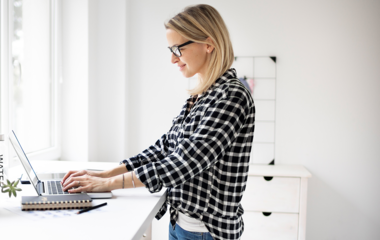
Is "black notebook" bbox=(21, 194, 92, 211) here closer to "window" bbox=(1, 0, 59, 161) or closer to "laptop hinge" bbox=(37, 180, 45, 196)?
"laptop hinge" bbox=(37, 180, 45, 196)

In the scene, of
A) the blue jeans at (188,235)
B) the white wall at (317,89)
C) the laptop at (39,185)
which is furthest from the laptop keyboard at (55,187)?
the white wall at (317,89)

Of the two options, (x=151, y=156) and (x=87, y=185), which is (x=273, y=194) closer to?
(x=151, y=156)

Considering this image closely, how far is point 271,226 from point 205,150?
60.9 inches

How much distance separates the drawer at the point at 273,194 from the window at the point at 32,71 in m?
1.35

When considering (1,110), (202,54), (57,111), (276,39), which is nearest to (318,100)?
(276,39)

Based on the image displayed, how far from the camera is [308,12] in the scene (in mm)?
2572

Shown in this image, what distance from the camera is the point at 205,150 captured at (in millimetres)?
985

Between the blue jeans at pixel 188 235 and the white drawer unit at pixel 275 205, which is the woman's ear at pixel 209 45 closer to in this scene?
the blue jeans at pixel 188 235

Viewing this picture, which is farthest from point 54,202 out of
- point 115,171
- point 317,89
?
point 317,89

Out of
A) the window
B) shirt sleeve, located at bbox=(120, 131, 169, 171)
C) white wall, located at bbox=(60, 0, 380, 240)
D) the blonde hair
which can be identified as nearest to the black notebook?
shirt sleeve, located at bbox=(120, 131, 169, 171)

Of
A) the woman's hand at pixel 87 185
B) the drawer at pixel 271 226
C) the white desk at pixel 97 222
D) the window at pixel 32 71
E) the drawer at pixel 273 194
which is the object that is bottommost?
the drawer at pixel 271 226

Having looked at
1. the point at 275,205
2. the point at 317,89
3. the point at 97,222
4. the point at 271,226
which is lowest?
the point at 271,226

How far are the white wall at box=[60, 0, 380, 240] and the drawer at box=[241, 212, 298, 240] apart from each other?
400mm

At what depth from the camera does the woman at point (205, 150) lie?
1.00 metres
